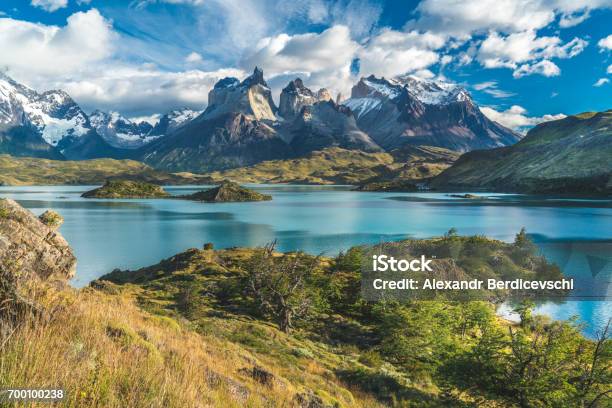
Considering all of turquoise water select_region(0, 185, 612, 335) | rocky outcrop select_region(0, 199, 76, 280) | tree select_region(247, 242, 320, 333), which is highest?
rocky outcrop select_region(0, 199, 76, 280)

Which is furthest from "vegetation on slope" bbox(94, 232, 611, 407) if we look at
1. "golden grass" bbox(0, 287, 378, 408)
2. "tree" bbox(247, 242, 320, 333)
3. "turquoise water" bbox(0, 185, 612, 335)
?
"turquoise water" bbox(0, 185, 612, 335)

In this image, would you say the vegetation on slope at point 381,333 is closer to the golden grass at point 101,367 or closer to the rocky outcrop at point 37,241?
the golden grass at point 101,367

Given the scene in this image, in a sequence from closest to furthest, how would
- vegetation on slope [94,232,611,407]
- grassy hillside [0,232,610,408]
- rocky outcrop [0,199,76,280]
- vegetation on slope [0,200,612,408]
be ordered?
1. grassy hillside [0,232,610,408]
2. vegetation on slope [0,200,612,408]
3. vegetation on slope [94,232,611,407]
4. rocky outcrop [0,199,76,280]

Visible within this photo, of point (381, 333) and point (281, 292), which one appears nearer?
point (381, 333)

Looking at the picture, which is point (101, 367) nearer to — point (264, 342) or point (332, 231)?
point (264, 342)

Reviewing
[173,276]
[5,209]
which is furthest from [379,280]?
[5,209]

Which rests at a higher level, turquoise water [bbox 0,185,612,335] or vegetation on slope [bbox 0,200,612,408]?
vegetation on slope [bbox 0,200,612,408]

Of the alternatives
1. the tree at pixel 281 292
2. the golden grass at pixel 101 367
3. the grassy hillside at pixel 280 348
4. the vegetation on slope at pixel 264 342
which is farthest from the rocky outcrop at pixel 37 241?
the golden grass at pixel 101 367

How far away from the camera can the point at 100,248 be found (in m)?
90.4

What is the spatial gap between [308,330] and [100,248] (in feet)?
234

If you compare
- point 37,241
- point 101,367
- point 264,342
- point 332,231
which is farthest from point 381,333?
point 332,231

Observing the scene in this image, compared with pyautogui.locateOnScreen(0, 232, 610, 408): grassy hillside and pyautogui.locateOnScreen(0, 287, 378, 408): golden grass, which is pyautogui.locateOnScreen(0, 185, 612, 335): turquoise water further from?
pyautogui.locateOnScreen(0, 287, 378, 408): golden grass

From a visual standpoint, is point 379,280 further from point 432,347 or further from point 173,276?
point 173,276

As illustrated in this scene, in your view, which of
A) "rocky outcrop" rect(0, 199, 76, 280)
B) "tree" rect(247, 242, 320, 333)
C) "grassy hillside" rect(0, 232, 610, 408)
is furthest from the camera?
"tree" rect(247, 242, 320, 333)
